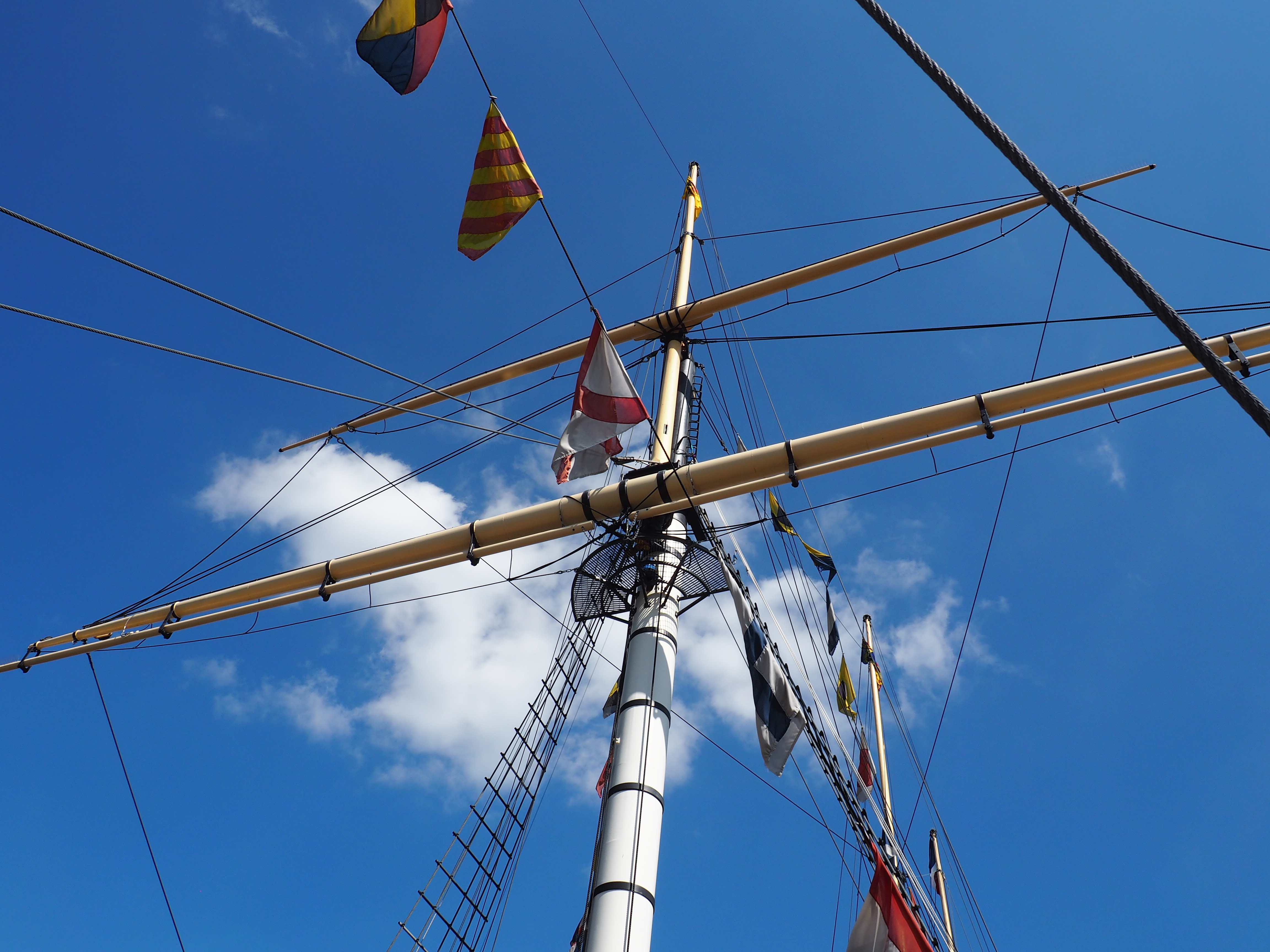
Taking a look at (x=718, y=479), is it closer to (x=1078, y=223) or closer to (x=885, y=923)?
(x=885, y=923)

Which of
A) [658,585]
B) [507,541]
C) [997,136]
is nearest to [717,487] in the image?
[658,585]

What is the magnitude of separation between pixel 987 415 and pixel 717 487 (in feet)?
9.58

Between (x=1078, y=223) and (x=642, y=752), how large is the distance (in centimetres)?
589

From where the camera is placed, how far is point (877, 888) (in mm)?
8594

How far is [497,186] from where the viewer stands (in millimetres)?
7738

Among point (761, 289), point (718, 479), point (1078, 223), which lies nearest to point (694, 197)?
point (761, 289)

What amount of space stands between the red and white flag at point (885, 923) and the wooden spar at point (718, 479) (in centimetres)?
418

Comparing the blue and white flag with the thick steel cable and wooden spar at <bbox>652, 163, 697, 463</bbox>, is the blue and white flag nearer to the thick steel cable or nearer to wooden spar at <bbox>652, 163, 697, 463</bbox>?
wooden spar at <bbox>652, 163, 697, 463</bbox>

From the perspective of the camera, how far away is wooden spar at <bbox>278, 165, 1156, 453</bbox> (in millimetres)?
13680

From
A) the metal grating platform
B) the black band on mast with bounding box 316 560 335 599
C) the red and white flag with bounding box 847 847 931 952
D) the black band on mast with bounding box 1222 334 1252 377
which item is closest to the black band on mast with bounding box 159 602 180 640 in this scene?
the black band on mast with bounding box 316 560 335 599

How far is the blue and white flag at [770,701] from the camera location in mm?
8523

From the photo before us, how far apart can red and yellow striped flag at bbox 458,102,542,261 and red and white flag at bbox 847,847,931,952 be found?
289 inches

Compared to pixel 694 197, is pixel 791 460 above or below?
below

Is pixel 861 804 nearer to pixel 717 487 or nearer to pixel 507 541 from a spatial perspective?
pixel 717 487
